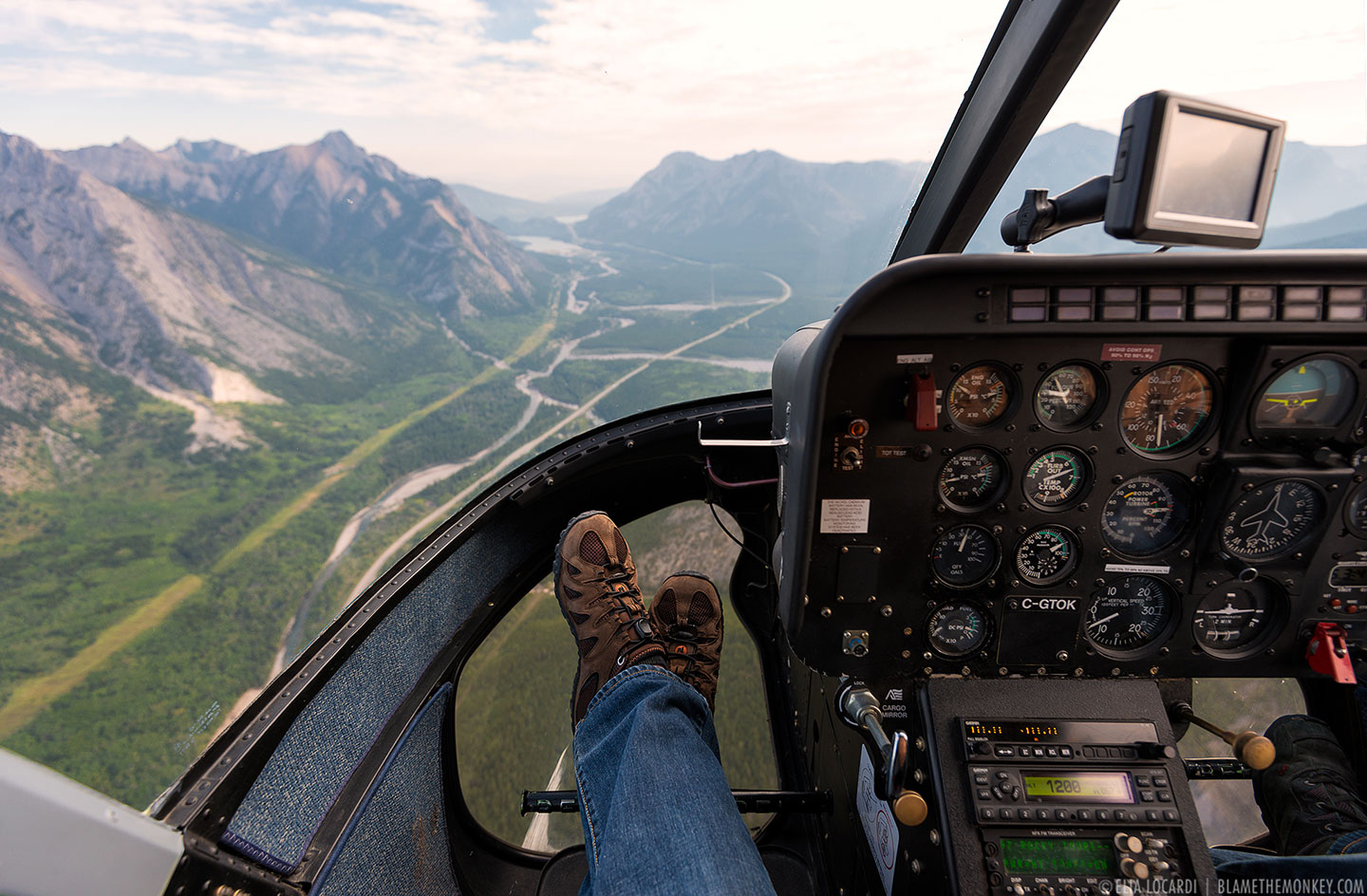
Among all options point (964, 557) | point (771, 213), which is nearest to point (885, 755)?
point (964, 557)

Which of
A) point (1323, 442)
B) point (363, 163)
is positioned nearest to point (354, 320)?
point (363, 163)

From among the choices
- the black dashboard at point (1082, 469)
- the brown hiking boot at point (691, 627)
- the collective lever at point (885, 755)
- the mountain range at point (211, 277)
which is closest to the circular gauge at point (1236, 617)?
the black dashboard at point (1082, 469)

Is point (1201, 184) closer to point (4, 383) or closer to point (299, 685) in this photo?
point (299, 685)

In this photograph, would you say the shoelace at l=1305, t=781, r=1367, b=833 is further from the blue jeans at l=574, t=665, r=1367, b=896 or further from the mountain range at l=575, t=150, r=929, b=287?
the mountain range at l=575, t=150, r=929, b=287

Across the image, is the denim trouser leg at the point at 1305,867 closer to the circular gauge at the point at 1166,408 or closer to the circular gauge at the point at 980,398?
the circular gauge at the point at 1166,408

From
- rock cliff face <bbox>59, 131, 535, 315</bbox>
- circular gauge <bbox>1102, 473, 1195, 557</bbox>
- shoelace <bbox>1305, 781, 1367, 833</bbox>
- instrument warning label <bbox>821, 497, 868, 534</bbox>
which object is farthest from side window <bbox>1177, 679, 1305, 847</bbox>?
rock cliff face <bbox>59, 131, 535, 315</bbox>

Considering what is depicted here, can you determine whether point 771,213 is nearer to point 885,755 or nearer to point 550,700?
point 550,700
